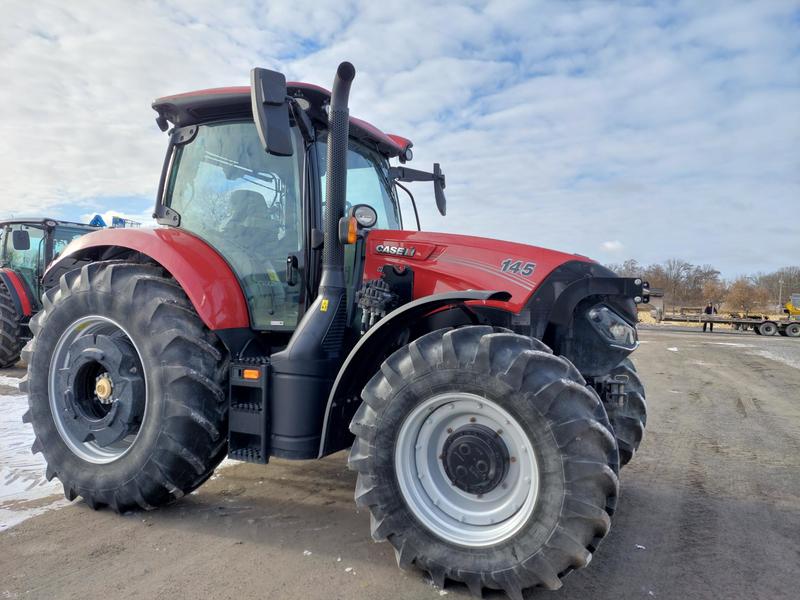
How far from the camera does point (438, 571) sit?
2641 mm

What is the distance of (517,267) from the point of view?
10.3ft

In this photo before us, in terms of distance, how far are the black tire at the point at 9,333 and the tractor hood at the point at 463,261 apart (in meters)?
7.76

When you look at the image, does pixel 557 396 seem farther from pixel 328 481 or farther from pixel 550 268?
pixel 328 481

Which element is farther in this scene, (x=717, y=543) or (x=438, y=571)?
(x=717, y=543)

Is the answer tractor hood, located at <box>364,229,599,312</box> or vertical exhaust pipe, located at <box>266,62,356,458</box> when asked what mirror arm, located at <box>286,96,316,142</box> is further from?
tractor hood, located at <box>364,229,599,312</box>

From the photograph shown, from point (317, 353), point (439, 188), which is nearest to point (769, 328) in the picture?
point (439, 188)

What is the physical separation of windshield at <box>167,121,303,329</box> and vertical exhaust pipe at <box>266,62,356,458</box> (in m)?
0.29

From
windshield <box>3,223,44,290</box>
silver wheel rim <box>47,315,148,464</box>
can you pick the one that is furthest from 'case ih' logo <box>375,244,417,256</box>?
windshield <box>3,223,44,290</box>

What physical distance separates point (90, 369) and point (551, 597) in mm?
3196

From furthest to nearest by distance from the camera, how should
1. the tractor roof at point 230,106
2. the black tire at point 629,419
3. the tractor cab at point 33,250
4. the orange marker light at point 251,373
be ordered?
1. the tractor cab at point 33,250
2. the black tire at point 629,419
3. the tractor roof at point 230,106
4. the orange marker light at point 251,373

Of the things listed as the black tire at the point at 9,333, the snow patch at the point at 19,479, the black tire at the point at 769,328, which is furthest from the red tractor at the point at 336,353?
the black tire at the point at 769,328

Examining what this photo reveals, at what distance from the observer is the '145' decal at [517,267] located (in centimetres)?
310

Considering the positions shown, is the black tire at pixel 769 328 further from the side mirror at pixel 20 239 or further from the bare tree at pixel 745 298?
the side mirror at pixel 20 239

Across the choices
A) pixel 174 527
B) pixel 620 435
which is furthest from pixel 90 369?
pixel 620 435
